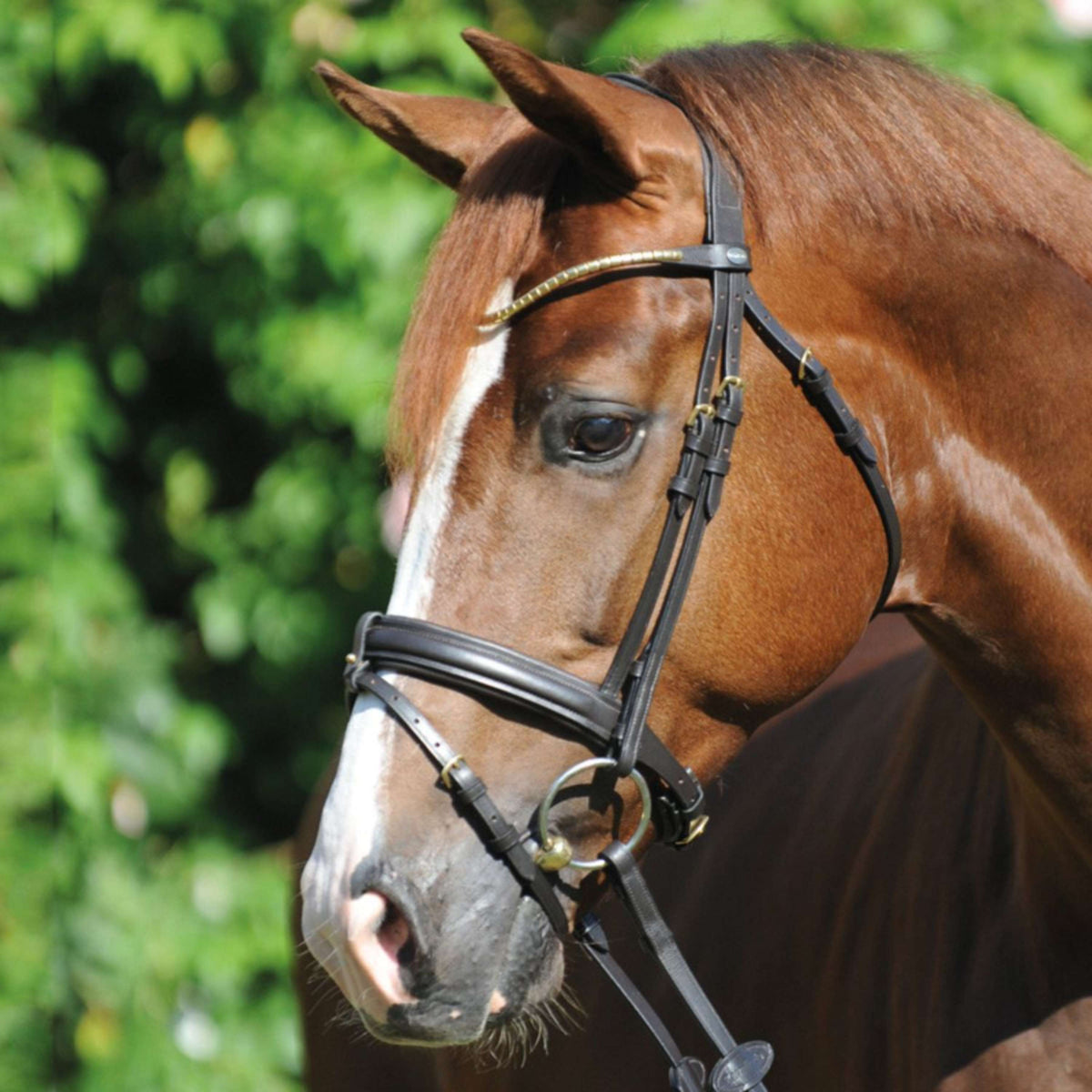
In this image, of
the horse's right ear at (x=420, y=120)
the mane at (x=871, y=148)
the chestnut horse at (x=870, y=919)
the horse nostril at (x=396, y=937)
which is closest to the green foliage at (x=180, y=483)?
the chestnut horse at (x=870, y=919)

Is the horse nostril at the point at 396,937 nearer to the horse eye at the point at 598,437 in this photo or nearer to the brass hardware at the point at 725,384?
the horse eye at the point at 598,437

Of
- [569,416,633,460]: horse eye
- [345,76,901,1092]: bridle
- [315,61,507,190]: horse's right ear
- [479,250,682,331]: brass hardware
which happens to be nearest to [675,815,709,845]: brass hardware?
[345,76,901,1092]: bridle

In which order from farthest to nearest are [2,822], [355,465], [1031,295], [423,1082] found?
[2,822], [355,465], [423,1082], [1031,295]

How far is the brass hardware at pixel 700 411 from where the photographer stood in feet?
4.46

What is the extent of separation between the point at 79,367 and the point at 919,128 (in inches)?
115

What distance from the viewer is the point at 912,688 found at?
1944 mm

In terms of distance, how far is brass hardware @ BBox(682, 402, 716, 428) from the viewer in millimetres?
1358

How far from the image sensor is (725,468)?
136cm

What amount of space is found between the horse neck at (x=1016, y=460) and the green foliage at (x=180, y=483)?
1.97 metres

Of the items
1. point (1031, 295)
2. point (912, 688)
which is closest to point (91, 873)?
point (912, 688)

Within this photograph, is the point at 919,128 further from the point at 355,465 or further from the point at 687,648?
the point at 355,465

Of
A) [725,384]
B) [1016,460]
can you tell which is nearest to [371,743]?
[725,384]

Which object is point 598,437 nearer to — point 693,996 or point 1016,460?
point 1016,460

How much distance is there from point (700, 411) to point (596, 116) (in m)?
0.29
